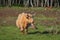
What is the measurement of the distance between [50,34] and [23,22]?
165cm

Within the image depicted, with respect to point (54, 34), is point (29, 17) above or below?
above

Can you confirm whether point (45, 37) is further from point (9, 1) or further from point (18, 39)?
point (9, 1)

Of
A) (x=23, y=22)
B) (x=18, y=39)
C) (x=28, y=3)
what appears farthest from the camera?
(x=28, y=3)

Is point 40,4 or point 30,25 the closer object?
A: point 30,25

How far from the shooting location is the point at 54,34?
14.7m

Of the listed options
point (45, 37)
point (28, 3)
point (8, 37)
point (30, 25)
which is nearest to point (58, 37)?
point (45, 37)

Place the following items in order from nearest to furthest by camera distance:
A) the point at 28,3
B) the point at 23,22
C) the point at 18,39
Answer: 1. the point at 18,39
2. the point at 23,22
3. the point at 28,3

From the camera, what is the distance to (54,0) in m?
46.7

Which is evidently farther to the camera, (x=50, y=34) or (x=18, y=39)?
(x=50, y=34)

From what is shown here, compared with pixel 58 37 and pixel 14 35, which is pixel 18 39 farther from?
pixel 58 37

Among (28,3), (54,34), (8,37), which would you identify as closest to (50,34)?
(54,34)

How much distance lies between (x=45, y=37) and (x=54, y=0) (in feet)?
109

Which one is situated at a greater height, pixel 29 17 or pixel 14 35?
pixel 29 17

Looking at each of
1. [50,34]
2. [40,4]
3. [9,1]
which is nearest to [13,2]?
[9,1]
